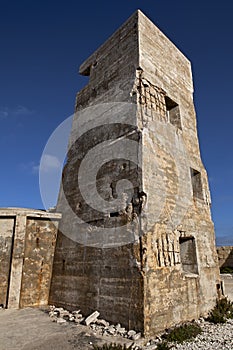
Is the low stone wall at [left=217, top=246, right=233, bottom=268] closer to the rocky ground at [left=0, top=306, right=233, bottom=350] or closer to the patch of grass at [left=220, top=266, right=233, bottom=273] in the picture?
the patch of grass at [left=220, top=266, right=233, bottom=273]

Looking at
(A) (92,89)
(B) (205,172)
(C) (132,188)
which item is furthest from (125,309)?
(A) (92,89)

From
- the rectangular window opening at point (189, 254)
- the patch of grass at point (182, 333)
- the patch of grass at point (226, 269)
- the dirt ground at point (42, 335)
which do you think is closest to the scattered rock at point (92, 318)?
the dirt ground at point (42, 335)

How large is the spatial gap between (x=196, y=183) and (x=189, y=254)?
2.36m

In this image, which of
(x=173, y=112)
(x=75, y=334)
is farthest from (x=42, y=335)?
(x=173, y=112)

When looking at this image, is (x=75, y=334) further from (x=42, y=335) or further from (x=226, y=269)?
(x=226, y=269)

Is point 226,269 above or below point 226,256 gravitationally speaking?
below

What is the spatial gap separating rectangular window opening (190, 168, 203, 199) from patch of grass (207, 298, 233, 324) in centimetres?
300

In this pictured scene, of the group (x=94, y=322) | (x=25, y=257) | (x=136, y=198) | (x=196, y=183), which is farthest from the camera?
(x=196, y=183)

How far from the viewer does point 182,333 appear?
4809 millimetres

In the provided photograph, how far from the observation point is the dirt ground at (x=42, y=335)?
4.46m

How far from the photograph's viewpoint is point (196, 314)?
20.1 feet

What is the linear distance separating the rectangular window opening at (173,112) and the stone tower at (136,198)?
3 centimetres

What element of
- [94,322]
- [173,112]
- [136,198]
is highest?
[173,112]

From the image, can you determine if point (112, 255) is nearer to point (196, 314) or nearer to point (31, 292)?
point (196, 314)
